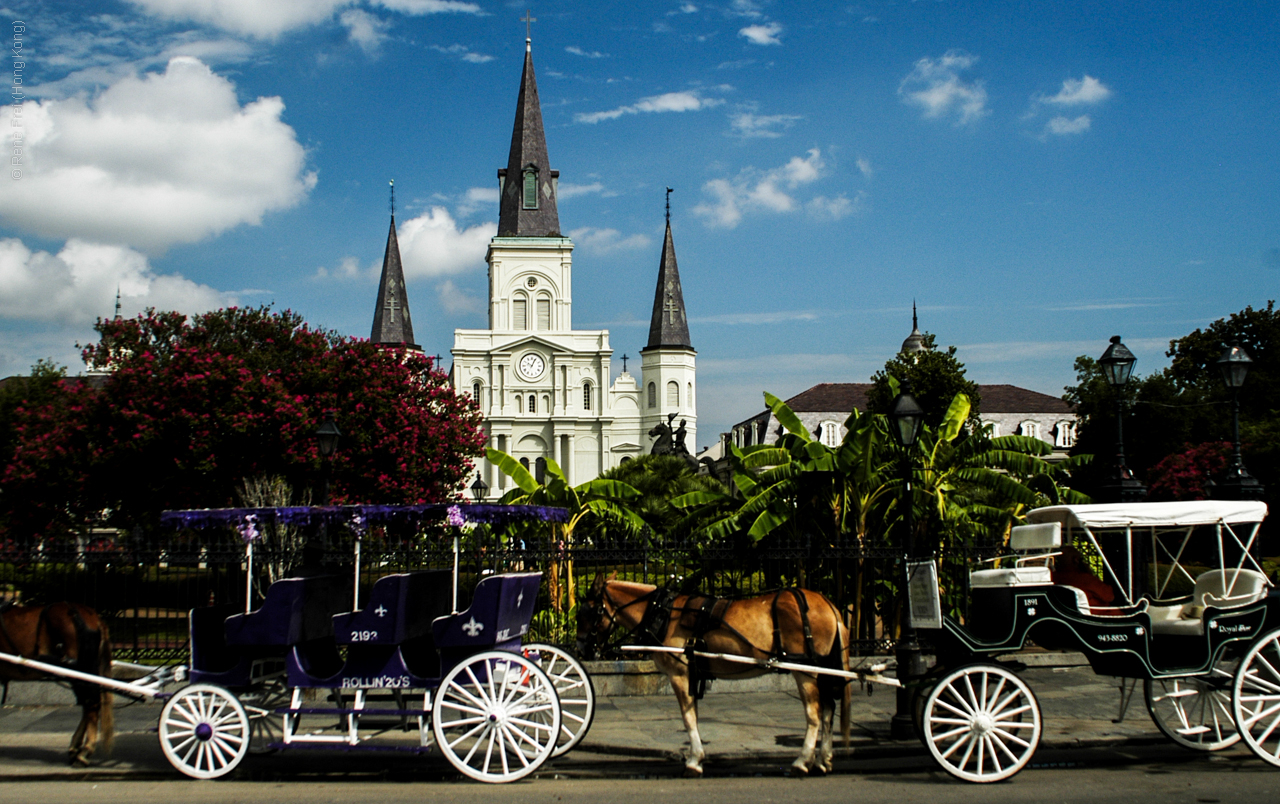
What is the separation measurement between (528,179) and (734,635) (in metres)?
80.9

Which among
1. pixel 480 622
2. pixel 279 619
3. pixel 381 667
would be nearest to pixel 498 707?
pixel 480 622

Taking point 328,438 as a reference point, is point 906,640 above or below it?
below

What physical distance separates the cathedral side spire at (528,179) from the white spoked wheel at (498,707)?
7957cm

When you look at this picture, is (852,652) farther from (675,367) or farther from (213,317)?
(675,367)

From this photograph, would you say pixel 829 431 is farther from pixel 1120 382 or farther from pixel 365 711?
pixel 365 711

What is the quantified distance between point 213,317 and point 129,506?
15.9ft

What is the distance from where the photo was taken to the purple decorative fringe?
8109mm

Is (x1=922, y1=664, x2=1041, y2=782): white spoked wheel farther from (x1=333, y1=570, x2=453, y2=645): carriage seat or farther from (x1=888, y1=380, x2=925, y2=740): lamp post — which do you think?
(x1=333, y1=570, x2=453, y2=645): carriage seat

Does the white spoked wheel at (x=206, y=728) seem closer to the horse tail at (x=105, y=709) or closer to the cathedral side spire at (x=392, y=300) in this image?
the horse tail at (x=105, y=709)

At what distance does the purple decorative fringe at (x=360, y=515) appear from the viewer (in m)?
8.11

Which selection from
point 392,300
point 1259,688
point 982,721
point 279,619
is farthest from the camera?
point 392,300

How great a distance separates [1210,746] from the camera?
8.04 m

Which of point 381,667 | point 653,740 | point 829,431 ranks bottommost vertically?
point 653,740

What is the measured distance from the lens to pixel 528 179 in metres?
85.1
